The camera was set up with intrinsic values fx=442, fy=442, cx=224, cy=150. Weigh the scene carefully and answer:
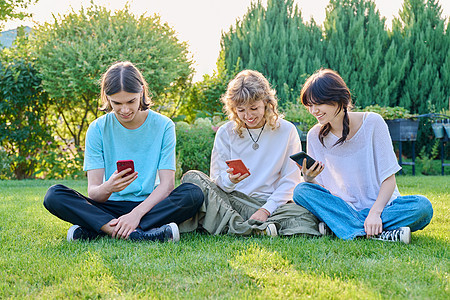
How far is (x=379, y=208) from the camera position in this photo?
9.93ft

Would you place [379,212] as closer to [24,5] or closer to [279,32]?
[279,32]

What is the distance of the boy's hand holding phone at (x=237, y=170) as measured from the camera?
3191 millimetres

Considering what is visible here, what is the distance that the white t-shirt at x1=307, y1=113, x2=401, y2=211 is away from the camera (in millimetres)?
3197

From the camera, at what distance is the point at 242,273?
2.22 m

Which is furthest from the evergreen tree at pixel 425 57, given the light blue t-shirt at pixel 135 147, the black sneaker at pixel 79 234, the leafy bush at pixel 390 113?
the black sneaker at pixel 79 234

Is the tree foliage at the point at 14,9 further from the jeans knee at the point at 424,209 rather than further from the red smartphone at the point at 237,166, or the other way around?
the jeans knee at the point at 424,209

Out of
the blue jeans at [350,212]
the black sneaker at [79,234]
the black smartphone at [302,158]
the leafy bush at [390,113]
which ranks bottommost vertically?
the black sneaker at [79,234]

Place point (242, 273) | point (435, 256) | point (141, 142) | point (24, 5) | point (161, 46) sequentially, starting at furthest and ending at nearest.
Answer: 1. point (24, 5)
2. point (161, 46)
3. point (141, 142)
4. point (435, 256)
5. point (242, 273)

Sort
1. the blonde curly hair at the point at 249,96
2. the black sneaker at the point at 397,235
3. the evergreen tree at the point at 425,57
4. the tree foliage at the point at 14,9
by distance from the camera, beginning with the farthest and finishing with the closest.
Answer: the tree foliage at the point at 14,9
the evergreen tree at the point at 425,57
the blonde curly hair at the point at 249,96
the black sneaker at the point at 397,235

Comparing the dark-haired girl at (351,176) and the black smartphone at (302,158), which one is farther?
the black smartphone at (302,158)

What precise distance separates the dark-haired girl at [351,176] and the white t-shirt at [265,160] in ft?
0.69

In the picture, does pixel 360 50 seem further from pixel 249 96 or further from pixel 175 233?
pixel 175 233

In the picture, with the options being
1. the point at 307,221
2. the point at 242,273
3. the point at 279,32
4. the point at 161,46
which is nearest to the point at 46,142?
the point at 161,46

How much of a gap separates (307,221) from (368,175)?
1.85 feet
